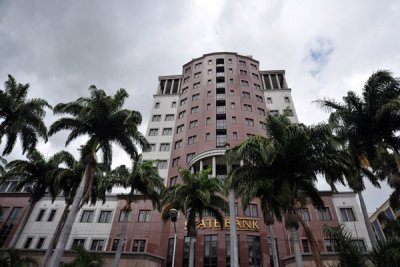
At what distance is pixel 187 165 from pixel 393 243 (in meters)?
35.0

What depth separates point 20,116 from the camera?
23.4 m

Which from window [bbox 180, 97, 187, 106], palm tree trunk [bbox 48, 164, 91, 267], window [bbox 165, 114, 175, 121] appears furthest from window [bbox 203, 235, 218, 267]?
window [bbox 180, 97, 187, 106]

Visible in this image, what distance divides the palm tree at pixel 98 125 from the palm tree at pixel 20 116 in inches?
115

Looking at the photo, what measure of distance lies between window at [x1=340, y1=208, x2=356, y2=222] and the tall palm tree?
2173 centimetres

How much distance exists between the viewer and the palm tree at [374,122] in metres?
18.2

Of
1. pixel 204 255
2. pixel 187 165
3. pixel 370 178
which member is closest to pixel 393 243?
pixel 370 178

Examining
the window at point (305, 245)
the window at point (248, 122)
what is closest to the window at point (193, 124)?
the window at point (248, 122)

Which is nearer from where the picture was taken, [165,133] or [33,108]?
[33,108]

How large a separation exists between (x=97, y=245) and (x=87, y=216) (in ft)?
17.7

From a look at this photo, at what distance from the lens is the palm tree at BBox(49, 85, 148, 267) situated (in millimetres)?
22344

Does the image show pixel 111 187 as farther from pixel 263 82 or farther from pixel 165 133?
pixel 263 82

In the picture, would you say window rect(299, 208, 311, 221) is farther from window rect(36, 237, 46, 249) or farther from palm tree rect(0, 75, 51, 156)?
window rect(36, 237, 46, 249)

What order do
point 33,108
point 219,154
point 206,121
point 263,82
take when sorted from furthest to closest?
point 263,82 → point 206,121 → point 219,154 → point 33,108

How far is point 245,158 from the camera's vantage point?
17.6m
